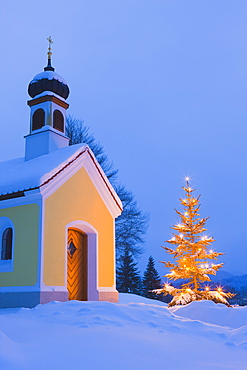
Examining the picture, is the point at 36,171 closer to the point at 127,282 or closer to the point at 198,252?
the point at 198,252

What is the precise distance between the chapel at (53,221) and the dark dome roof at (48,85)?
9cm

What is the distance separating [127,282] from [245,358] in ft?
75.3

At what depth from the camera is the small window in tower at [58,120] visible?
1473cm

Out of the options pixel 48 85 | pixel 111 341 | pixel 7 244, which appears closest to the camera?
pixel 111 341

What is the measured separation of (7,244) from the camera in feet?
38.0

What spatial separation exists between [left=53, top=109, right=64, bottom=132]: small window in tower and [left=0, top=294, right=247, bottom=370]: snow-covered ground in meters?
7.94

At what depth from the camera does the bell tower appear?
1421 centimetres

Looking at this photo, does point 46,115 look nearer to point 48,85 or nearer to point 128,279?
point 48,85

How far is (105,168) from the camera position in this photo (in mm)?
24516

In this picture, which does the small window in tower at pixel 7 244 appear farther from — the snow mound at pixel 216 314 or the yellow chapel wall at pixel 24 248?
the snow mound at pixel 216 314

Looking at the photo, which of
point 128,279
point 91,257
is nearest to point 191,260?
point 91,257

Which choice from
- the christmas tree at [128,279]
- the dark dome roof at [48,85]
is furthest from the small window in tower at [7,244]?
the christmas tree at [128,279]

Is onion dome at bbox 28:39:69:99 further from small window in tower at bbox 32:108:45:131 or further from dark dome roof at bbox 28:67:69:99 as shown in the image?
small window in tower at bbox 32:108:45:131

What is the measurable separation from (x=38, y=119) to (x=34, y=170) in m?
3.82
